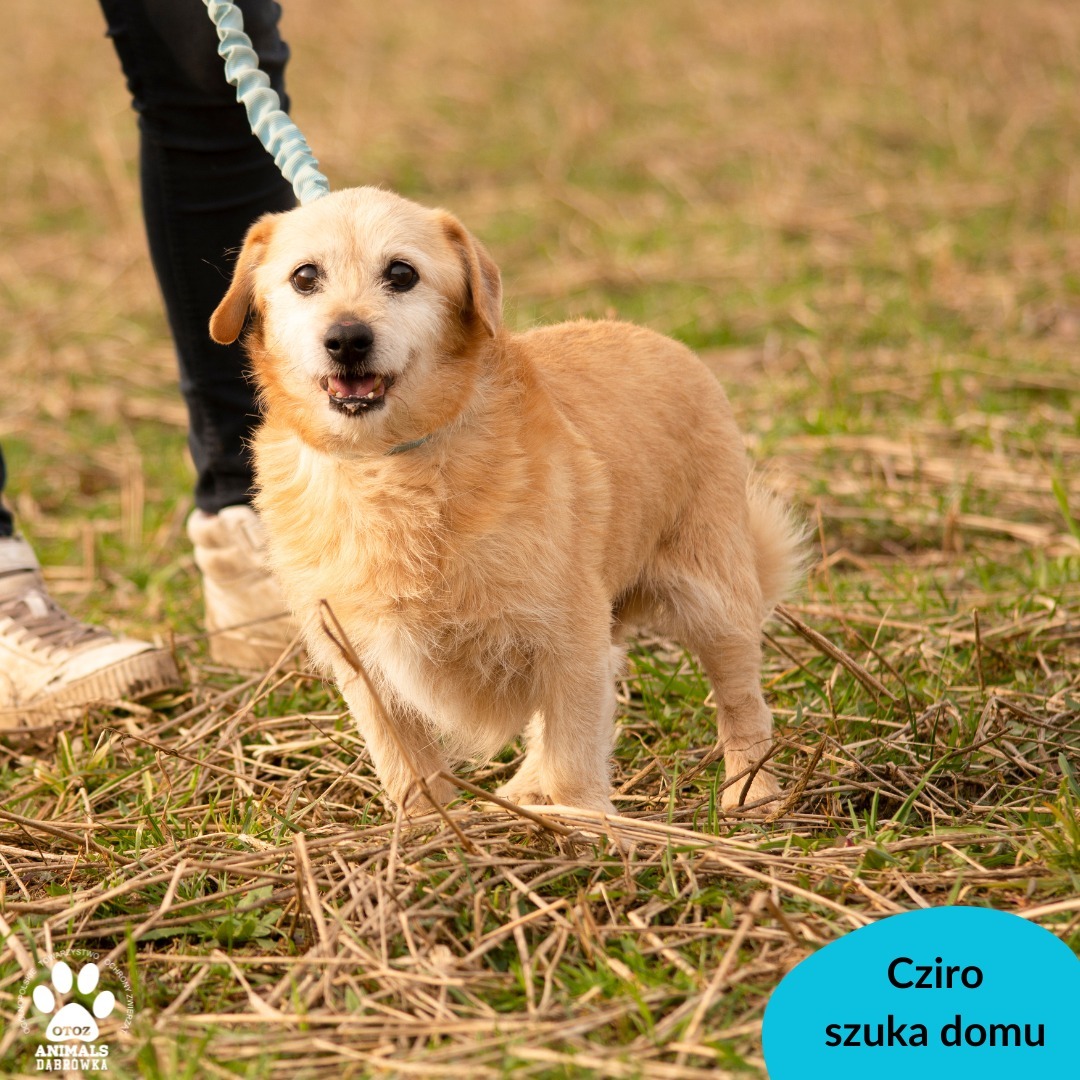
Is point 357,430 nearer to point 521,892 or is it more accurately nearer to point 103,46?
point 521,892

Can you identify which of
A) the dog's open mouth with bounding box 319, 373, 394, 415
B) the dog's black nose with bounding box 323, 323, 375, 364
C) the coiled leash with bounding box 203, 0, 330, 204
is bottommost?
the dog's open mouth with bounding box 319, 373, 394, 415

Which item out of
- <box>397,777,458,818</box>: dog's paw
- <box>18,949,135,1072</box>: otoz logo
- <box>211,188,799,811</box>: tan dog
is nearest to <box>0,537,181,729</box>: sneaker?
<box>211,188,799,811</box>: tan dog

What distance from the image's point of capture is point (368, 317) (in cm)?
247

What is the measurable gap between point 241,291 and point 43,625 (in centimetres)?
140

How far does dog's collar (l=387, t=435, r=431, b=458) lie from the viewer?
2594 mm

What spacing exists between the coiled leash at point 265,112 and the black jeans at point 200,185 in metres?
0.38

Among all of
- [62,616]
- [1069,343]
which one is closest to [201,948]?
[62,616]

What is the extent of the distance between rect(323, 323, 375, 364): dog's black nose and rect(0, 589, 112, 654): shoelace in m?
1.56

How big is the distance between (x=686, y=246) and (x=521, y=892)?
5.71m

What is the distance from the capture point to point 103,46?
12.8 metres

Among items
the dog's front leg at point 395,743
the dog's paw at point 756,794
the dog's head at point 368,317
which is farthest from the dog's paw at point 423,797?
the dog's head at point 368,317

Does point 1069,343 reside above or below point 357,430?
below

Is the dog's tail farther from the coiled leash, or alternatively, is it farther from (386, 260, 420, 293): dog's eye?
the coiled leash

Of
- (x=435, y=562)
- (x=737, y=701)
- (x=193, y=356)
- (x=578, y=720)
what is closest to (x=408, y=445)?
(x=435, y=562)
